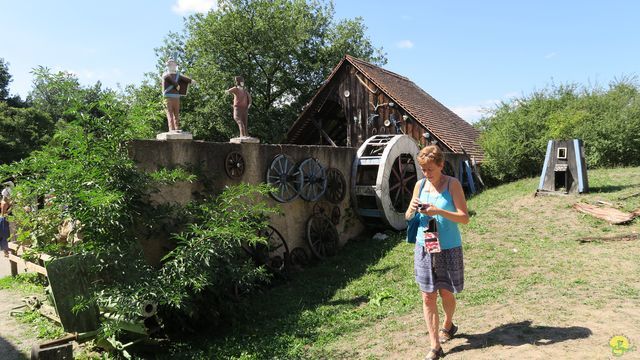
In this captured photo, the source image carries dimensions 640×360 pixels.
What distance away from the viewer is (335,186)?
376 inches

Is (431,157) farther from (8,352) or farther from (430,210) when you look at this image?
(8,352)

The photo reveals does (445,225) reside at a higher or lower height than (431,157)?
lower

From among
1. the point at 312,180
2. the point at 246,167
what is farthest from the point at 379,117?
the point at 246,167

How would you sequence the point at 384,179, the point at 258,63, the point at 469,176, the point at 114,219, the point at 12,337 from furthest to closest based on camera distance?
1. the point at 258,63
2. the point at 469,176
3. the point at 384,179
4. the point at 12,337
5. the point at 114,219

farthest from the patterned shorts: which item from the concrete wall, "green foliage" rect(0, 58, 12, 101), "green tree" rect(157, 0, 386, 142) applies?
"green foliage" rect(0, 58, 12, 101)

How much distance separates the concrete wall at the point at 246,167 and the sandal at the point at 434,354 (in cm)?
404

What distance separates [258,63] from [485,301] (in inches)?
803

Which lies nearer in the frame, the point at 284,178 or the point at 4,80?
the point at 284,178

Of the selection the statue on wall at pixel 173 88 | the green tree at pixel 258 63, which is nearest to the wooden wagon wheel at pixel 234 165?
the statue on wall at pixel 173 88

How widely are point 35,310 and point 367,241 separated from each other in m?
6.36

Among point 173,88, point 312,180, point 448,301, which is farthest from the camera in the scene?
point 312,180

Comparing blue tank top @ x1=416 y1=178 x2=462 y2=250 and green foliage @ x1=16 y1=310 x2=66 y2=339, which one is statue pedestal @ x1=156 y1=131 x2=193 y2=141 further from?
blue tank top @ x1=416 y1=178 x2=462 y2=250

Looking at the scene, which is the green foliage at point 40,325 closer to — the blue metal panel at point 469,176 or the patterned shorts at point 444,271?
the patterned shorts at point 444,271

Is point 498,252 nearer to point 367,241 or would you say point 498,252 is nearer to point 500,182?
point 367,241
